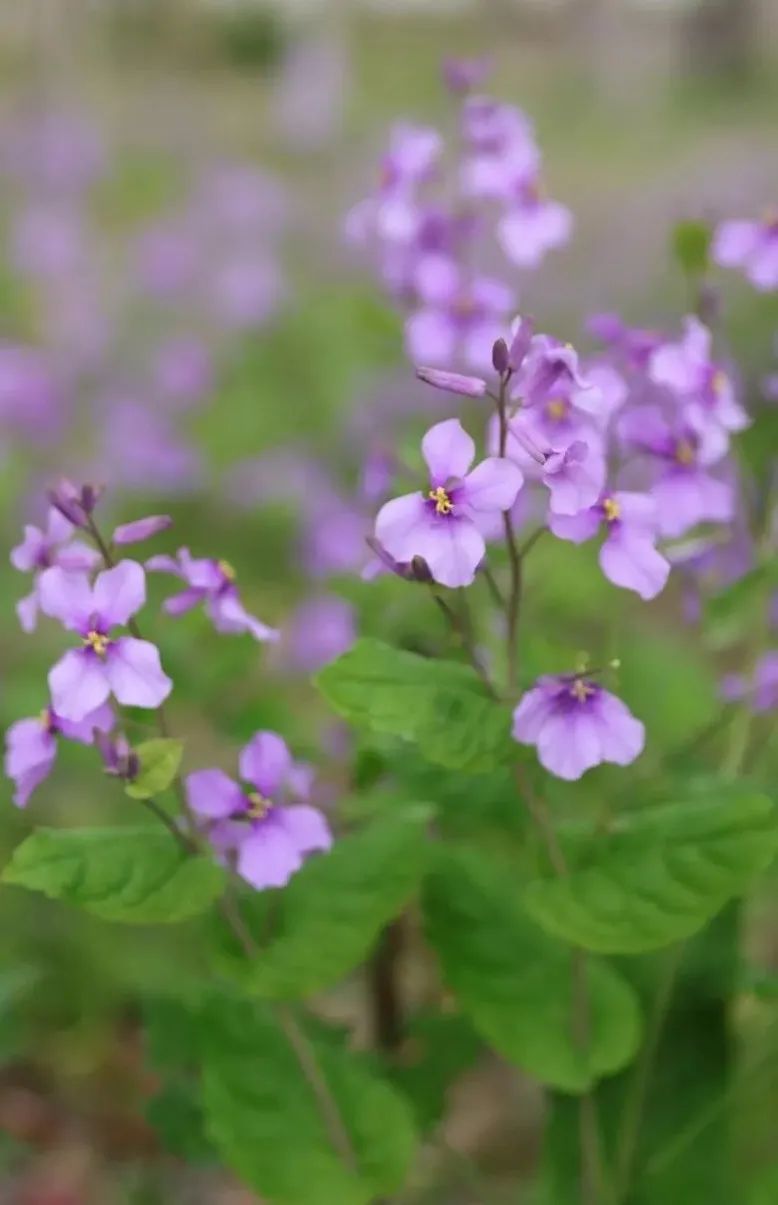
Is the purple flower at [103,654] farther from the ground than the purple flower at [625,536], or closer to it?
closer to it

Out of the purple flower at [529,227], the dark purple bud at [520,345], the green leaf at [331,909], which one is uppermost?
the dark purple bud at [520,345]

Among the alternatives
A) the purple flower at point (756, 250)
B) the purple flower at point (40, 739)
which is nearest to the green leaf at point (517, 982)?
the purple flower at point (40, 739)

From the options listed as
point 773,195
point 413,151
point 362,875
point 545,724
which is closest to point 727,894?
point 545,724

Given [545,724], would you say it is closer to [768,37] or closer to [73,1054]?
[73,1054]

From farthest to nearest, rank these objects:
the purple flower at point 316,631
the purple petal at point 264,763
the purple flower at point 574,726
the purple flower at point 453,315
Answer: the purple flower at point 316,631 < the purple flower at point 453,315 < the purple petal at point 264,763 < the purple flower at point 574,726

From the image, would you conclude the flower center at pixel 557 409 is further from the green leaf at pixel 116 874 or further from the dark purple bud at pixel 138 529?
the green leaf at pixel 116 874

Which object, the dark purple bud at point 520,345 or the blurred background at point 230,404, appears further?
the blurred background at point 230,404

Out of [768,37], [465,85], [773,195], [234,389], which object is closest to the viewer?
[465,85]
